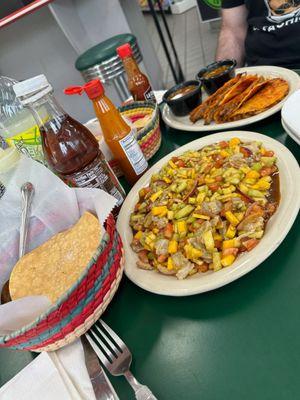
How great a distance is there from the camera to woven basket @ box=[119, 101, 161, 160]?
1108mm

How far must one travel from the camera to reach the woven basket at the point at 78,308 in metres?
0.56

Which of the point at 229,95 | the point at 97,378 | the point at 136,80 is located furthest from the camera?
the point at 136,80

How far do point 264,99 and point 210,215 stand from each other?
1.93ft

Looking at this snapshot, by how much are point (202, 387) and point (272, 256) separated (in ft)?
1.00

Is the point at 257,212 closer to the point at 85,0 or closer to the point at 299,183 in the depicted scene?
the point at 299,183

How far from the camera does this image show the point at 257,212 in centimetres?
73

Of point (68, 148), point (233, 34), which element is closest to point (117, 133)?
point (68, 148)

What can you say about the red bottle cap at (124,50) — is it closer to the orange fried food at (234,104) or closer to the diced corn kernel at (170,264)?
the orange fried food at (234,104)

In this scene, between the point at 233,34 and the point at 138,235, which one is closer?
the point at 138,235

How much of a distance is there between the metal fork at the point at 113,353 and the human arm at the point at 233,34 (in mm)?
1776

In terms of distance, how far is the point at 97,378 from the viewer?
1.98ft

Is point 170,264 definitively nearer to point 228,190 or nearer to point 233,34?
point 228,190

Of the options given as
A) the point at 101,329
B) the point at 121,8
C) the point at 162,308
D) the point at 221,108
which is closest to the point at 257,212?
the point at 162,308

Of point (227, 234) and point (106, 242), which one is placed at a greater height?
point (106, 242)
